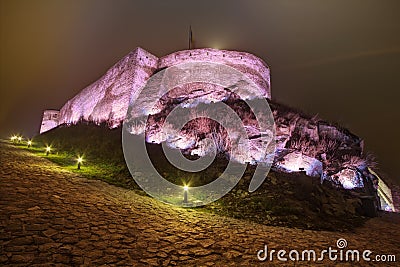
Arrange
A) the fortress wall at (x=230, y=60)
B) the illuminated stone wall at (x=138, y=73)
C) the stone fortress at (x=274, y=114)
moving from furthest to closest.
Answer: the fortress wall at (x=230, y=60) → the illuminated stone wall at (x=138, y=73) → the stone fortress at (x=274, y=114)

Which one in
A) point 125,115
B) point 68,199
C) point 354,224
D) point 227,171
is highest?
point 125,115

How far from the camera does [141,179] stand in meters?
10.1

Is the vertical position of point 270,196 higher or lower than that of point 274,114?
lower

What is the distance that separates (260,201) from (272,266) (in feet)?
15.8

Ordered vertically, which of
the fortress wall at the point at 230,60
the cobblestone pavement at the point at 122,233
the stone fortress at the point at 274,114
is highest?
the fortress wall at the point at 230,60

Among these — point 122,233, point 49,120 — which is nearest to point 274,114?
point 122,233

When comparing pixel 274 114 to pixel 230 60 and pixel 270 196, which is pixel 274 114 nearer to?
pixel 230 60

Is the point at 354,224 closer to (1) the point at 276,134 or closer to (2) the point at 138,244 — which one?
(2) the point at 138,244

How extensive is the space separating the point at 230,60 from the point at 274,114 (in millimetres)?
8137

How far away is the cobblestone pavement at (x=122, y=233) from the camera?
3680 millimetres

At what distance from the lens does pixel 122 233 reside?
4.61 m

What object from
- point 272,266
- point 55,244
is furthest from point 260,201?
point 55,244

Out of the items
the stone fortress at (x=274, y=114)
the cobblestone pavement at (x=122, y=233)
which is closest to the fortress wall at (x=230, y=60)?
the stone fortress at (x=274, y=114)

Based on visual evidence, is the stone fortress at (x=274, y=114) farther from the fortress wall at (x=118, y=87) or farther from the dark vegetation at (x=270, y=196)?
the dark vegetation at (x=270, y=196)
